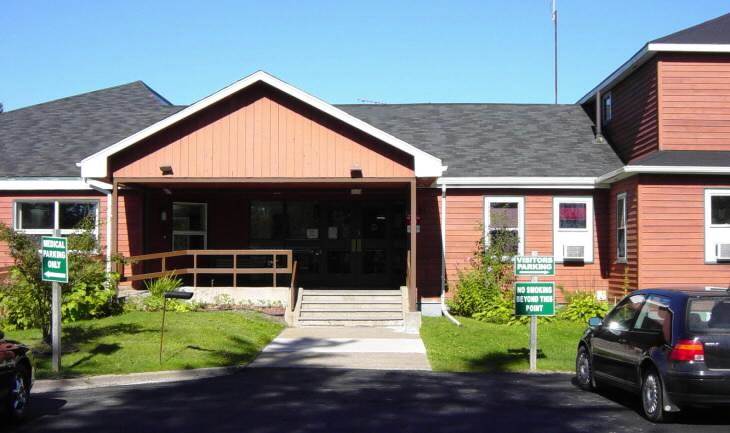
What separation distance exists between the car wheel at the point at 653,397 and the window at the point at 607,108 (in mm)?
14887

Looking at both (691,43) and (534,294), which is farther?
(691,43)

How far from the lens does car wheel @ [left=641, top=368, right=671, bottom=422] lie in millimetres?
8508

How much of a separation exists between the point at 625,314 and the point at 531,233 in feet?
33.3

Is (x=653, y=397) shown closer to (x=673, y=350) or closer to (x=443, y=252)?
(x=673, y=350)

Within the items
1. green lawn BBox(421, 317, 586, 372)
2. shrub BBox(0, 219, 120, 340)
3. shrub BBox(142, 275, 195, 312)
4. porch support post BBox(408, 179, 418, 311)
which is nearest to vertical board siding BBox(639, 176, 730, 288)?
green lawn BBox(421, 317, 586, 372)

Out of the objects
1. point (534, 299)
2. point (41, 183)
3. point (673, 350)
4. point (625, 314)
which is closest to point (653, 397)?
point (673, 350)

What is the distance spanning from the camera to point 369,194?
861 inches

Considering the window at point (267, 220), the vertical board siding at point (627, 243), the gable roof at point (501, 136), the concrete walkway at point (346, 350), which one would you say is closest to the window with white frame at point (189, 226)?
the window at point (267, 220)

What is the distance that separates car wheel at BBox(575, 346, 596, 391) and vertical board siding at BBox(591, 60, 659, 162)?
9188 millimetres

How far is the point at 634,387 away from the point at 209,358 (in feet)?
21.6

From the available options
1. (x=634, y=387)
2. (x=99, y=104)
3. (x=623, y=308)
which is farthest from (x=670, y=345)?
(x=99, y=104)

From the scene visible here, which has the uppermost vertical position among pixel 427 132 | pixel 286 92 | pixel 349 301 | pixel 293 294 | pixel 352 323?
pixel 286 92

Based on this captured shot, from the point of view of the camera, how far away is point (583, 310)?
59.2ft

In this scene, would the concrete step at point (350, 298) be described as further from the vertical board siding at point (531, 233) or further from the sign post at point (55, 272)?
the sign post at point (55, 272)
